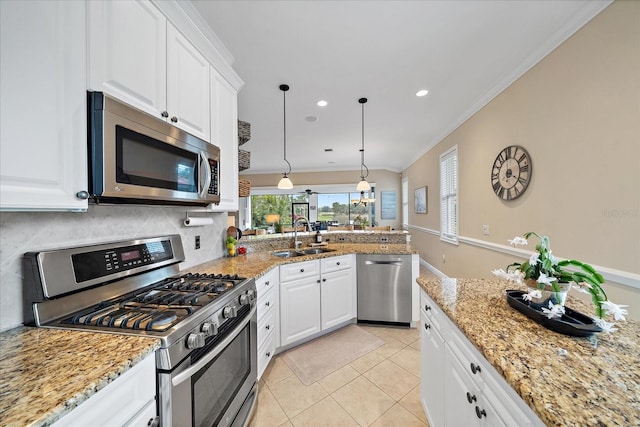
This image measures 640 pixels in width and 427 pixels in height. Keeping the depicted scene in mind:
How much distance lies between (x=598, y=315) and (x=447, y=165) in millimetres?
3939

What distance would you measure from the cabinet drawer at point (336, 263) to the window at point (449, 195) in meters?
2.22

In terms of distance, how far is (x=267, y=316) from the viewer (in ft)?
6.31

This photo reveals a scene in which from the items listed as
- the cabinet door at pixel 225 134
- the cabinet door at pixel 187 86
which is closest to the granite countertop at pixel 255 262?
the cabinet door at pixel 225 134

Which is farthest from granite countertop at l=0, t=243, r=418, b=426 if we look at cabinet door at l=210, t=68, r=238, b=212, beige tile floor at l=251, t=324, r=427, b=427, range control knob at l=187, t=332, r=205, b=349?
beige tile floor at l=251, t=324, r=427, b=427

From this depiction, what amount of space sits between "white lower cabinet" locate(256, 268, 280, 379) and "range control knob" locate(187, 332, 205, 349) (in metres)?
0.78

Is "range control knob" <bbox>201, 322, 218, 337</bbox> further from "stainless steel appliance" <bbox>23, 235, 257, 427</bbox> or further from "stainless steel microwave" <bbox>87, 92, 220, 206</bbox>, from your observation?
"stainless steel microwave" <bbox>87, 92, 220, 206</bbox>

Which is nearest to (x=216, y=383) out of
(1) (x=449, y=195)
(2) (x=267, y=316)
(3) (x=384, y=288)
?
(2) (x=267, y=316)

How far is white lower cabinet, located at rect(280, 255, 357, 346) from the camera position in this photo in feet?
7.19

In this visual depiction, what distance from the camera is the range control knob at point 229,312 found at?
1.16 m

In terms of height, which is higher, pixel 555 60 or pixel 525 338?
pixel 555 60

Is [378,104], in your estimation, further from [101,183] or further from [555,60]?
[101,183]

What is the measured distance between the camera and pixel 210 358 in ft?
3.39

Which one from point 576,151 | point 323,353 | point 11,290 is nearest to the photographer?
point 11,290

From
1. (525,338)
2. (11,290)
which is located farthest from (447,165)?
(11,290)
